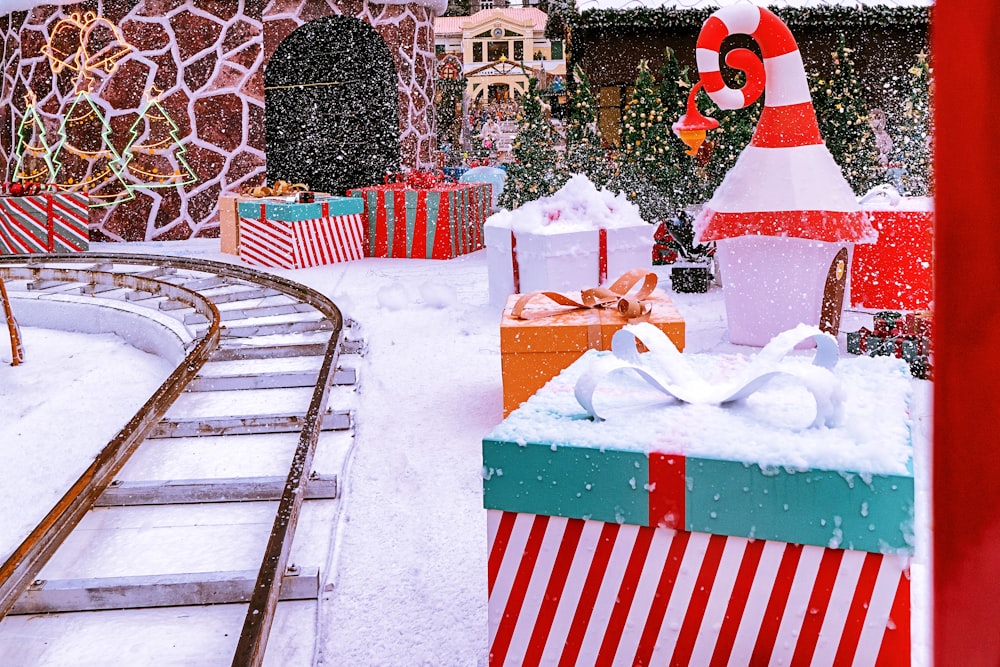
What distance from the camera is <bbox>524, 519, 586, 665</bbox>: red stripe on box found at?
4.90ft

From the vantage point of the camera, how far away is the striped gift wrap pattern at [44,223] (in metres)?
10.7

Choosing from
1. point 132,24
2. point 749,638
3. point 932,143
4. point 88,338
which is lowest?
point 88,338

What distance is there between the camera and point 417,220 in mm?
10273

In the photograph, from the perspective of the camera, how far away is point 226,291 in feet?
26.5

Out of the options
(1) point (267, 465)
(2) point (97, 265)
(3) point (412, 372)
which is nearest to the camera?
(1) point (267, 465)

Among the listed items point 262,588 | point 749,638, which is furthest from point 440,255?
point 749,638

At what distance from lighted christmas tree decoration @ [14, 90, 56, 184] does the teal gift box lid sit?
414 cm

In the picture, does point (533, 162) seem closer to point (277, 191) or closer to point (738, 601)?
point (277, 191)

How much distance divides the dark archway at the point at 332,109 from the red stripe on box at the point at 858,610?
1193cm

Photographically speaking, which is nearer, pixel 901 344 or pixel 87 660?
pixel 87 660

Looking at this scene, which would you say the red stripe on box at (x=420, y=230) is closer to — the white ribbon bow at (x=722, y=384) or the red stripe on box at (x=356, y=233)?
the red stripe on box at (x=356, y=233)

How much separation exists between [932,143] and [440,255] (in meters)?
9.85

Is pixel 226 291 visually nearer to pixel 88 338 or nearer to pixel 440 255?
pixel 88 338

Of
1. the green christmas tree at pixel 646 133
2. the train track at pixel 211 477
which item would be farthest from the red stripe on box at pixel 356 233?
the green christmas tree at pixel 646 133
